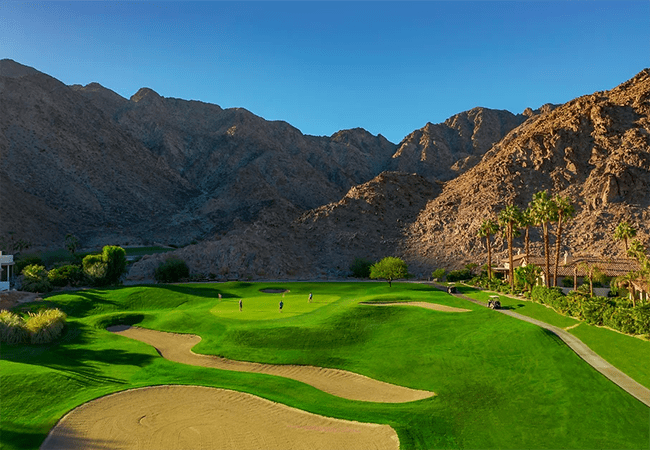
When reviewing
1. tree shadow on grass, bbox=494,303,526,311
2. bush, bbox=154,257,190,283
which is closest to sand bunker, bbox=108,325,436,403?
tree shadow on grass, bbox=494,303,526,311

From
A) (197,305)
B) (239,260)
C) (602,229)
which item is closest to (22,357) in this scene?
(197,305)

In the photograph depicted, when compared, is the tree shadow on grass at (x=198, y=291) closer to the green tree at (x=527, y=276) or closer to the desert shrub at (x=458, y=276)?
the green tree at (x=527, y=276)

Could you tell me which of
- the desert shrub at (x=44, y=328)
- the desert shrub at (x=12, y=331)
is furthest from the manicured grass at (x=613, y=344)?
the desert shrub at (x=12, y=331)

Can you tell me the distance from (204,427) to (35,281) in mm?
59638

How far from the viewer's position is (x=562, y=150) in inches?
4264

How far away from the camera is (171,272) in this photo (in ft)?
277

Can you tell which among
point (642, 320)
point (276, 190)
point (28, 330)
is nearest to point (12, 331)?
point (28, 330)

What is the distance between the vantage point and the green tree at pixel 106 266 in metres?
71.9

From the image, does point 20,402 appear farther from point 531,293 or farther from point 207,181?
point 207,181

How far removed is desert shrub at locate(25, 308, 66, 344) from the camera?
3359 cm

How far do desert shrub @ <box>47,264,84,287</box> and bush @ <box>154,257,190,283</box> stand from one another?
13542 millimetres

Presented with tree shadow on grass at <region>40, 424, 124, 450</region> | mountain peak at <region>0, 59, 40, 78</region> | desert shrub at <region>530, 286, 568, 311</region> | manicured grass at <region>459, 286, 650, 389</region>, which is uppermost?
mountain peak at <region>0, 59, 40, 78</region>

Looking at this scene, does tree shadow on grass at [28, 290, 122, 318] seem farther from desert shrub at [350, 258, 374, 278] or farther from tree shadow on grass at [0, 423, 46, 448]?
desert shrub at [350, 258, 374, 278]

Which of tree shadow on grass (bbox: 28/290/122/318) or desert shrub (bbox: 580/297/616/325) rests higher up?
desert shrub (bbox: 580/297/616/325)
